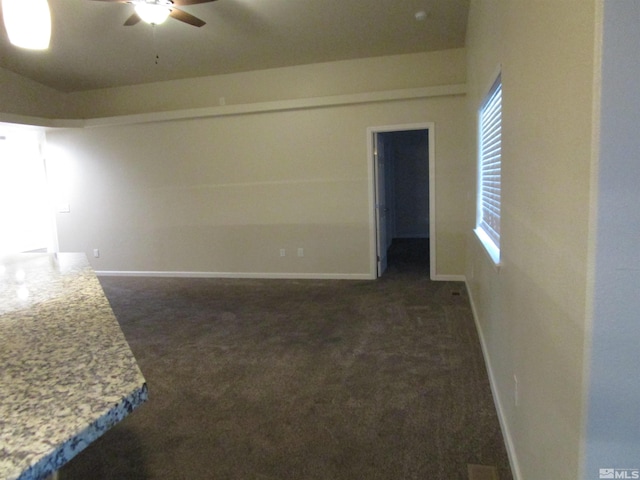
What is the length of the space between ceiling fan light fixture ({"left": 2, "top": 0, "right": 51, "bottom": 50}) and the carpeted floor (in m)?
2.01

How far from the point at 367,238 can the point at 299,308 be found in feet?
5.24

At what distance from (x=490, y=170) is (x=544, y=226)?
1.92 metres

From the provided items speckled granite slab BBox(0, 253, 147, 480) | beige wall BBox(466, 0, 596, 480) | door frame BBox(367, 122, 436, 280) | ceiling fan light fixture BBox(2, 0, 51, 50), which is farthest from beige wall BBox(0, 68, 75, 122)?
beige wall BBox(466, 0, 596, 480)

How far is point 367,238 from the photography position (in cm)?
562

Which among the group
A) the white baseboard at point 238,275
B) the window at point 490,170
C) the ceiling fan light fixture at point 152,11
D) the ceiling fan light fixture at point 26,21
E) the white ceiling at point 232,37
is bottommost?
the white baseboard at point 238,275

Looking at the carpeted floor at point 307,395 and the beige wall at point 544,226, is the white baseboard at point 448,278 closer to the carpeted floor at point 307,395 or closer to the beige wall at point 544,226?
the carpeted floor at point 307,395

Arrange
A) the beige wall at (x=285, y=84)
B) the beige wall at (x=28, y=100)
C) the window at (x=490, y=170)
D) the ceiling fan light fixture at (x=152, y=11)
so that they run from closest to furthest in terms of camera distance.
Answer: the window at (x=490, y=170) < the ceiling fan light fixture at (x=152, y=11) < the beige wall at (x=285, y=84) < the beige wall at (x=28, y=100)

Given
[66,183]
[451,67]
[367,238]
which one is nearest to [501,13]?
[451,67]

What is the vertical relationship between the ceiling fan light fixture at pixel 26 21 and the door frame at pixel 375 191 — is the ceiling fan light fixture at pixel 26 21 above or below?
above

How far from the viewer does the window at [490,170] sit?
264 centimetres

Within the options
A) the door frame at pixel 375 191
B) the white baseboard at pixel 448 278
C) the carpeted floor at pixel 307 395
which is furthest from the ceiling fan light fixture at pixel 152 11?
the white baseboard at pixel 448 278

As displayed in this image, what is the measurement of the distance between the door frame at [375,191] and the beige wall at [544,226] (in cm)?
299

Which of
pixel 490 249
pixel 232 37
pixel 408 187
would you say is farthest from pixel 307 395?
pixel 408 187

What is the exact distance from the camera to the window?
2645mm
